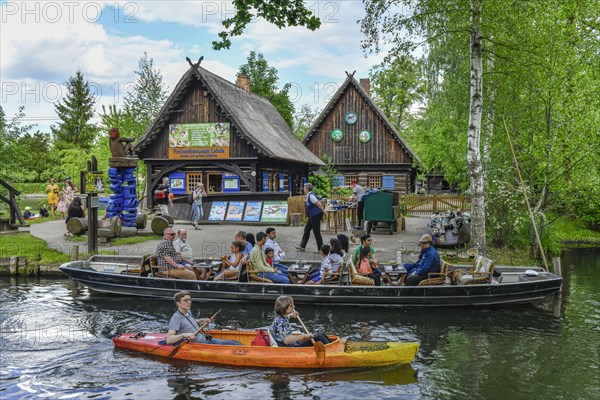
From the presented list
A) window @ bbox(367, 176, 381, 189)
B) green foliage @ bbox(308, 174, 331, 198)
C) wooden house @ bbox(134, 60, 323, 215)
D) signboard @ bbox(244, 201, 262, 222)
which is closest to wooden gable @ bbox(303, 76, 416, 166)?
window @ bbox(367, 176, 381, 189)

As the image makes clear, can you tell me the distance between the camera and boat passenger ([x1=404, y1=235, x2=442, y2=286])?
1344cm

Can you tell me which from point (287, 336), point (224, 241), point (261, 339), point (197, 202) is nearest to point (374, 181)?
point (197, 202)

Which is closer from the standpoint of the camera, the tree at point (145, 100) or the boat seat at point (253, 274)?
the boat seat at point (253, 274)

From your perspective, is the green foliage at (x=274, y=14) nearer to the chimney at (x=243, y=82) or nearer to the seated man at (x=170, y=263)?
the seated man at (x=170, y=263)

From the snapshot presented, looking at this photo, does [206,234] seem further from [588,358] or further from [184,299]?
[588,358]

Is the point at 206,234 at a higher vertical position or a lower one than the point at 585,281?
higher

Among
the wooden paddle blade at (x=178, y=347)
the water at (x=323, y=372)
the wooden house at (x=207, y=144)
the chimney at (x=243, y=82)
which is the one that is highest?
the chimney at (x=243, y=82)

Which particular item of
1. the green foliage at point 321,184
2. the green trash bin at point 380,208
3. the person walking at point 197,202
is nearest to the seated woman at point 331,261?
the green trash bin at point 380,208

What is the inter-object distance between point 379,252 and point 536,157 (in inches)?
267

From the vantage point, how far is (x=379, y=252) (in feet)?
60.2

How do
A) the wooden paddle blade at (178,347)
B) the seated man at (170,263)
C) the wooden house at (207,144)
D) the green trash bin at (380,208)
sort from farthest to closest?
the wooden house at (207,144) → the green trash bin at (380,208) → the seated man at (170,263) → the wooden paddle blade at (178,347)

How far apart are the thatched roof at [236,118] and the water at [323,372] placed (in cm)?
1557

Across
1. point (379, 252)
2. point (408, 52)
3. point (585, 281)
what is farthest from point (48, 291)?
point (585, 281)

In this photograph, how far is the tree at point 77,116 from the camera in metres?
61.5
